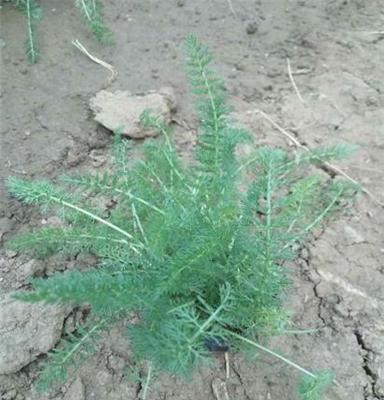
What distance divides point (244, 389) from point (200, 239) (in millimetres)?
541

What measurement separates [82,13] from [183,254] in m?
2.06

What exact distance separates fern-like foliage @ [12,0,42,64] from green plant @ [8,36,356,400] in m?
1.09

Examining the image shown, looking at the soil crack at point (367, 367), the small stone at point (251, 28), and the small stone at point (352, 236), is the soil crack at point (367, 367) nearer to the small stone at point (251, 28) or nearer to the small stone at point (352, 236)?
the small stone at point (352, 236)

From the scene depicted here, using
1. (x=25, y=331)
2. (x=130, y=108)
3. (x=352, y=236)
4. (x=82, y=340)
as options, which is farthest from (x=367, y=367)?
(x=130, y=108)

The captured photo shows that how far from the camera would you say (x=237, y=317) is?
1.91 metres

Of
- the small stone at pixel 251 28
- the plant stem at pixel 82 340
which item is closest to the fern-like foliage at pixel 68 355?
the plant stem at pixel 82 340

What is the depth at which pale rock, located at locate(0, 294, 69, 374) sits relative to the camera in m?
1.95

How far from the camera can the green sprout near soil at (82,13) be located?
120 inches

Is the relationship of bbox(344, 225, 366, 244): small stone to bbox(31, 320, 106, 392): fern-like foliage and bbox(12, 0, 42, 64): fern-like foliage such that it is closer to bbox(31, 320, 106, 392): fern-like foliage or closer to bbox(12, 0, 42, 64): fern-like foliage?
bbox(31, 320, 106, 392): fern-like foliage

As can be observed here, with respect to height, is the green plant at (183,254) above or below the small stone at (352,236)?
above

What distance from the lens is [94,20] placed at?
3215mm

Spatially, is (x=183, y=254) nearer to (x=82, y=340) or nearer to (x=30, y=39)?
(x=82, y=340)

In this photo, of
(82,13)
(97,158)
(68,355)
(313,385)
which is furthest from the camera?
(82,13)

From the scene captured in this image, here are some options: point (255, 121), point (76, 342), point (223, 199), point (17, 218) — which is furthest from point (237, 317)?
point (255, 121)
